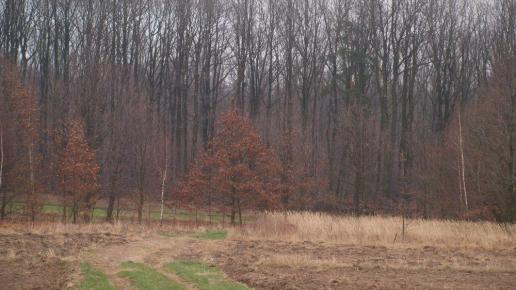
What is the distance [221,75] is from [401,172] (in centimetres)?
1930

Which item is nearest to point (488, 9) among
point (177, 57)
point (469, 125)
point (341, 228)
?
point (469, 125)

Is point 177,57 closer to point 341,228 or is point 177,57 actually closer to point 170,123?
point 170,123

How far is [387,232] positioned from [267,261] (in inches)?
302

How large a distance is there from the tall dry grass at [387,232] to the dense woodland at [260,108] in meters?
5.33

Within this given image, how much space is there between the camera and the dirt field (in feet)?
39.5

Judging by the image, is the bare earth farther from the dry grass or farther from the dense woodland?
the dense woodland

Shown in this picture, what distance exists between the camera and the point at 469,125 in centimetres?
2923

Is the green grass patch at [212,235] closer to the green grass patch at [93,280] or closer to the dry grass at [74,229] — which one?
the dry grass at [74,229]

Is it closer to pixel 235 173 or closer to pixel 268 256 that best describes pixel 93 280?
pixel 268 256

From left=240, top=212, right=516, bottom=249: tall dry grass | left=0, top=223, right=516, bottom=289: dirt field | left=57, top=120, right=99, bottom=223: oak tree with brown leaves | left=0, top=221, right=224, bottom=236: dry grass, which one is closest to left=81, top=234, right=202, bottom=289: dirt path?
left=0, top=223, right=516, bottom=289: dirt field

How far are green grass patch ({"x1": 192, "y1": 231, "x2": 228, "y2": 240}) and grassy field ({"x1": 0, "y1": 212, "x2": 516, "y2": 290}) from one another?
0.13 ft

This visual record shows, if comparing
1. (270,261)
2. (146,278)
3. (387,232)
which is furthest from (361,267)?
(387,232)

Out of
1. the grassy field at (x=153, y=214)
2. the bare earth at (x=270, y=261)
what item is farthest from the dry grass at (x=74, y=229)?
the grassy field at (x=153, y=214)

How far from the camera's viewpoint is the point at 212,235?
71.3ft
